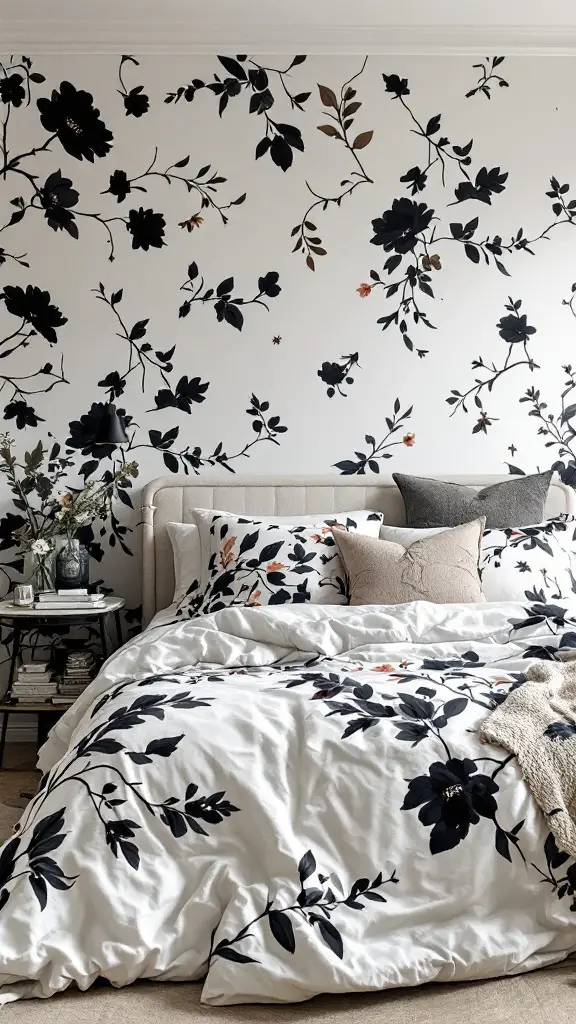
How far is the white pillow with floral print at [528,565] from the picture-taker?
2.96 meters

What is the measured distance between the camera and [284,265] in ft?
11.7

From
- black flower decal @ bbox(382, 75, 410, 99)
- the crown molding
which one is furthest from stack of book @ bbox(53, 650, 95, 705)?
black flower decal @ bbox(382, 75, 410, 99)

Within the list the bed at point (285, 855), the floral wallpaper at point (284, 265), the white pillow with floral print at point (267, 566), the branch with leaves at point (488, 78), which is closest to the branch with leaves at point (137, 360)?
the floral wallpaper at point (284, 265)

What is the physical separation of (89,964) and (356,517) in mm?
2023

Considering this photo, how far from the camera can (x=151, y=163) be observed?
3.52 meters

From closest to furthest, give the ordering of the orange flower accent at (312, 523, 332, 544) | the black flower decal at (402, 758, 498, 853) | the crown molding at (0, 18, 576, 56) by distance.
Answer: the black flower decal at (402, 758, 498, 853)
the orange flower accent at (312, 523, 332, 544)
the crown molding at (0, 18, 576, 56)

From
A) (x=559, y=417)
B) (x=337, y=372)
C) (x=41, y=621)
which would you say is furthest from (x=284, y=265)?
(x=41, y=621)

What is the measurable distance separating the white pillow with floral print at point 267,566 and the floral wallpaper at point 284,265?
0.54m

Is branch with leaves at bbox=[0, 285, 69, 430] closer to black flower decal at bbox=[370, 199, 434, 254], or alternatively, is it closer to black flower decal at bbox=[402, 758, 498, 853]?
black flower decal at bbox=[370, 199, 434, 254]

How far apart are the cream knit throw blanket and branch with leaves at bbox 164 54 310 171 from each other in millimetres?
2480

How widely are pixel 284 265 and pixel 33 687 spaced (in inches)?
75.7

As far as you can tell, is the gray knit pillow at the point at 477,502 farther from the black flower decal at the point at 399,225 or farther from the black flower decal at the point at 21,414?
the black flower decal at the point at 21,414

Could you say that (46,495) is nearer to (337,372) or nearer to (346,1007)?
(337,372)

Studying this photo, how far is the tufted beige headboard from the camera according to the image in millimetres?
3486
